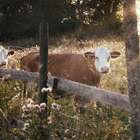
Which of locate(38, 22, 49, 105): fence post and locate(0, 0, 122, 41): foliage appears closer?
locate(38, 22, 49, 105): fence post

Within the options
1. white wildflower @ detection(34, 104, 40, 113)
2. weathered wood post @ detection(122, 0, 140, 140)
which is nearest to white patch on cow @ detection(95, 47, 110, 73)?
weathered wood post @ detection(122, 0, 140, 140)

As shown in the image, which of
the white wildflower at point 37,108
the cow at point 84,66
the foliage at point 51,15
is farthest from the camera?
the foliage at point 51,15

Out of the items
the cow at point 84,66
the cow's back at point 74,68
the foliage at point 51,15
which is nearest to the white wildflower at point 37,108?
the cow at point 84,66

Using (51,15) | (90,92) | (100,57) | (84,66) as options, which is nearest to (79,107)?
(90,92)

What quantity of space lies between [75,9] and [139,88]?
24598mm

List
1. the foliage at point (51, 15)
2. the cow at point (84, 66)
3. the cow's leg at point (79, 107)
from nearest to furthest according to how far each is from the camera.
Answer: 1. the cow's leg at point (79, 107)
2. the cow at point (84, 66)
3. the foliage at point (51, 15)

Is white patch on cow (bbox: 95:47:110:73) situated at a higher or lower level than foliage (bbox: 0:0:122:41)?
lower

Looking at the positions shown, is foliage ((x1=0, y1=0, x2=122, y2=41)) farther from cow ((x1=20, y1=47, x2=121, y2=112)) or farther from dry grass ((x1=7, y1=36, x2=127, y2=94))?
cow ((x1=20, y1=47, x2=121, y2=112))

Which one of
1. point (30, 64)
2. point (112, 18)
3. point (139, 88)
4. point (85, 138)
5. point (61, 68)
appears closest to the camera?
point (139, 88)

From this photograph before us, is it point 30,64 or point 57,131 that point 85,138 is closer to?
point 57,131

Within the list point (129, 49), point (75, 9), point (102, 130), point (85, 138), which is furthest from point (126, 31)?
point (75, 9)

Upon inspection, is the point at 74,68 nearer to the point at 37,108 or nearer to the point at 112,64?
the point at 37,108

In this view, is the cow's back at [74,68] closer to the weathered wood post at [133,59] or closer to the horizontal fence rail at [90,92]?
the horizontal fence rail at [90,92]

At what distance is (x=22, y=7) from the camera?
24875 mm
